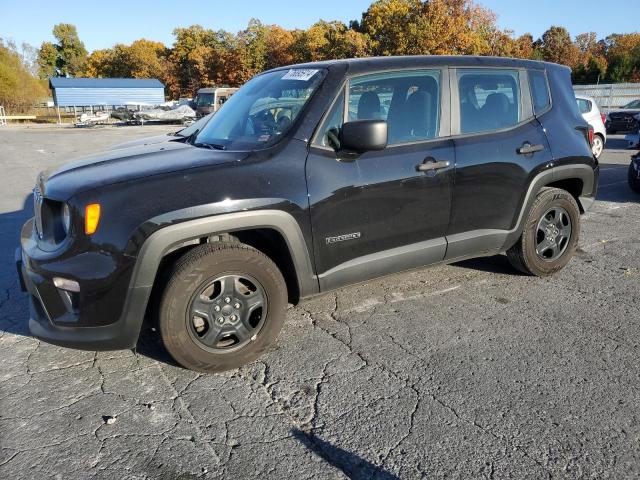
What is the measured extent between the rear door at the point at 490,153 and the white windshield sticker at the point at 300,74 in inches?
42.1

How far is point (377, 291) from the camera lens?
4.24 meters

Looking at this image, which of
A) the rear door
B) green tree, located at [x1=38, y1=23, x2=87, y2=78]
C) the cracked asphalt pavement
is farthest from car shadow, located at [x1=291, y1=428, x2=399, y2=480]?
green tree, located at [x1=38, y1=23, x2=87, y2=78]

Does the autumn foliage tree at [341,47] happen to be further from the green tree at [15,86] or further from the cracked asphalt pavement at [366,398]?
the cracked asphalt pavement at [366,398]

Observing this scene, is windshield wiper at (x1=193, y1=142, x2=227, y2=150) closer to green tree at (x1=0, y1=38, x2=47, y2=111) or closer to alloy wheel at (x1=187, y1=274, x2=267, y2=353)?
alloy wheel at (x1=187, y1=274, x2=267, y2=353)

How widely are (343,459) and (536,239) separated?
9.20 ft

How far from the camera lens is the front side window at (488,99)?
3750 millimetres

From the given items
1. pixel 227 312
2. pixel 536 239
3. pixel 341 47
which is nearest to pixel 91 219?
pixel 227 312

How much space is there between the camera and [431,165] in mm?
3457

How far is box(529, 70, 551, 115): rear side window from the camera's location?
4152mm

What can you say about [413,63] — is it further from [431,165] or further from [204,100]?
[204,100]

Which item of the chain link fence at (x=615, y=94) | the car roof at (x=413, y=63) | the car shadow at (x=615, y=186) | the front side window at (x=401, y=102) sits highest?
the chain link fence at (x=615, y=94)

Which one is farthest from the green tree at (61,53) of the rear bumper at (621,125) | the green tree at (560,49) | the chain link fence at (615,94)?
the rear bumper at (621,125)

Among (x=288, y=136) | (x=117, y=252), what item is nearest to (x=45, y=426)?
(x=117, y=252)

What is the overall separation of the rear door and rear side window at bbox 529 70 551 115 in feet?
0.19
